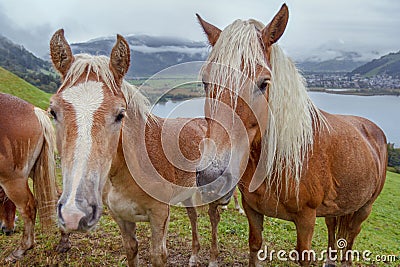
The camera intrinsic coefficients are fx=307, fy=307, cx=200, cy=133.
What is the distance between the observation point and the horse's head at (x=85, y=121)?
1843mm

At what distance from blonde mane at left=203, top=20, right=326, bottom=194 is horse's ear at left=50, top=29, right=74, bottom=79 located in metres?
1.13

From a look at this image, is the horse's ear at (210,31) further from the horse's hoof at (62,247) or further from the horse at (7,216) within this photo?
the horse at (7,216)

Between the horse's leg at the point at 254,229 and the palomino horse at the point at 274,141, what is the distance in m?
0.01

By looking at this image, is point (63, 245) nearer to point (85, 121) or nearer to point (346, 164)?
point (85, 121)

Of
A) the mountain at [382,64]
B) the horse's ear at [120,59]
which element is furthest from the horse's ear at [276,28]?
the mountain at [382,64]

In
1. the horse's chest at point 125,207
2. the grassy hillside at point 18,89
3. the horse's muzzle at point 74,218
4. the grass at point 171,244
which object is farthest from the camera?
the grassy hillside at point 18,89

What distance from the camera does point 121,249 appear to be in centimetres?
493

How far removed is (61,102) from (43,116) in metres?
3.23

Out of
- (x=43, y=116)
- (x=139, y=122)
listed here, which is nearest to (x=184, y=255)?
(x=139, y=122)

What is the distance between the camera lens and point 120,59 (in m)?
2.41

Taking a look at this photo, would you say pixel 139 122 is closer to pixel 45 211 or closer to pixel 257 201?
pixel 257 201

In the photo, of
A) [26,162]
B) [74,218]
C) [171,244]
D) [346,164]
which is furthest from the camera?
[171,244]

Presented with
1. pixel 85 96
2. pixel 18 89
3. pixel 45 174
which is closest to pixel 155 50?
pixel 45 174

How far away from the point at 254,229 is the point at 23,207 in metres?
3.33
